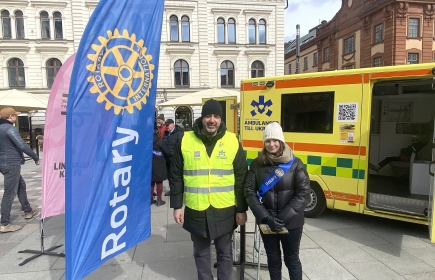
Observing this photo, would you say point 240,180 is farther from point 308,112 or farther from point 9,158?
point 9,158

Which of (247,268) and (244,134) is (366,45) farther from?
(247,268)

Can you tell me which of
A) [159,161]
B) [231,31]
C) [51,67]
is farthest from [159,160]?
[51,67]

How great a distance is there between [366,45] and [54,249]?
32.6m

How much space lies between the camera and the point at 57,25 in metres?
22.2

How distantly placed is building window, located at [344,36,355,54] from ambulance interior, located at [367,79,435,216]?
28578mm

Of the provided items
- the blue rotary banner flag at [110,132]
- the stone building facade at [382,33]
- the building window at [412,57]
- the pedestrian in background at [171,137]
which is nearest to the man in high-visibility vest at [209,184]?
the blue rotary banner flag at [110,132]

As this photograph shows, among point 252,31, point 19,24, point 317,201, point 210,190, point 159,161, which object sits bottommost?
point 317,201

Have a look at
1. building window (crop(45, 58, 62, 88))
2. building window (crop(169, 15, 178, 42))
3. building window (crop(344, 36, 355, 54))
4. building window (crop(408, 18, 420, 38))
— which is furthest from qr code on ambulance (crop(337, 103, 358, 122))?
building window (crop(344, 36, 355, 54))

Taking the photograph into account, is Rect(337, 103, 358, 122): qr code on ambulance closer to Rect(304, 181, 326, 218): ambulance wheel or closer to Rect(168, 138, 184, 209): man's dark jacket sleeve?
Rect(304, 181, 326, 218): ambulance wheel

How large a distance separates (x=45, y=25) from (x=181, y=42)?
36.3ft

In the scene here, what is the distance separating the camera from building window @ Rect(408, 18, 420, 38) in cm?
2531

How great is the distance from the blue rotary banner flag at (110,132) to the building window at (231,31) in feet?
77.3

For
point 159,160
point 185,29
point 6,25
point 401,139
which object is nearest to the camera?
point 159,160

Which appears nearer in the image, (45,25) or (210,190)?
(210,190)
